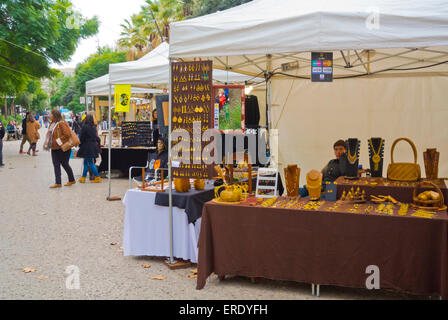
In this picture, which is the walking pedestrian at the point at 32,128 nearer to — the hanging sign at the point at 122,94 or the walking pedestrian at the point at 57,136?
the walking pedestrian at the point at 57,136

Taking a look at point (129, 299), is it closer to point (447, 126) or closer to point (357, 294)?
point (357, 294)

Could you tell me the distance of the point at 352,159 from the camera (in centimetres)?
530

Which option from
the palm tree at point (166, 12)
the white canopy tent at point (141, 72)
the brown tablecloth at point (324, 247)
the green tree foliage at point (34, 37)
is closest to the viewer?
the brown tablecloth at point (324, 247)

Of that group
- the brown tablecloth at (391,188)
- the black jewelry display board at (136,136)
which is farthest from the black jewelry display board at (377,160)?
Answer: the black jewelry display board at (136,136)

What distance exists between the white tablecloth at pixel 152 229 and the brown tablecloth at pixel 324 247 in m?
0.67

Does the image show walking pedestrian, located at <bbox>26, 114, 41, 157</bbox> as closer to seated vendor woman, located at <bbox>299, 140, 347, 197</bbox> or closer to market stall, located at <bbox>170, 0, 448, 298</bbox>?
seated vendor woman, located at <bbox>299, 140, 347, 197</bbox>

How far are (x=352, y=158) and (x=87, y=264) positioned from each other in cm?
321

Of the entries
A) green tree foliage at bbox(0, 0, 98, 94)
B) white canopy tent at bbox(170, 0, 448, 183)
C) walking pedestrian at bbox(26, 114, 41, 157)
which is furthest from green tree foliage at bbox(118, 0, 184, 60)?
white canopy tent at bbox(170, 0, 448, 183)

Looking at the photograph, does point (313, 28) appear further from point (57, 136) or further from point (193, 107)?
point (57, 136)

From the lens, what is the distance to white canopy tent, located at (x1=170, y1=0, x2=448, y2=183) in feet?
12.2

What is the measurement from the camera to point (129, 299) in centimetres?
382

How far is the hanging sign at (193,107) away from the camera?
4398 mm

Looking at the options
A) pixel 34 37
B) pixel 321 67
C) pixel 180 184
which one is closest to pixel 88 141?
pixel 180 184

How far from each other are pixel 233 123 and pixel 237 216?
9.49 ft
